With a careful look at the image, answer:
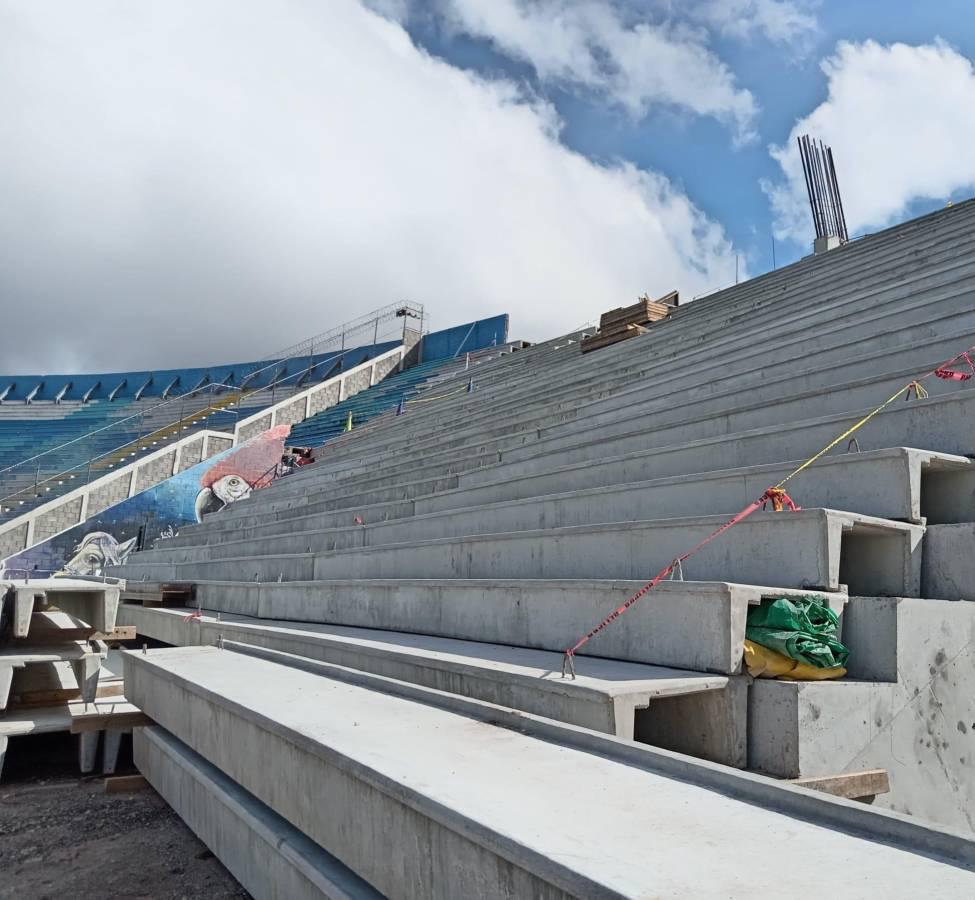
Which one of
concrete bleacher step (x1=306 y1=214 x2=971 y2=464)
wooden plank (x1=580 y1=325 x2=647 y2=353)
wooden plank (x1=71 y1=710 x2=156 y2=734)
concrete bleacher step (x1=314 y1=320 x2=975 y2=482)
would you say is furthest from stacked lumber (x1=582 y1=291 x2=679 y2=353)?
wooden plank (x1=71 y1=710 x2=156 y2=734)

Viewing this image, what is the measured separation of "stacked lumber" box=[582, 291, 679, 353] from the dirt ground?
10.6 metres

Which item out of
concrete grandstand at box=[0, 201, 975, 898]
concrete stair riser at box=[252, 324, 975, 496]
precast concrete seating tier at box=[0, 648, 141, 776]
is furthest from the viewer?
precast concrete seating tier at box=[0, 648, 141, 776]

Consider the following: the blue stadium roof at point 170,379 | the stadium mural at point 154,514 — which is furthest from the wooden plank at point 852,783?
the blue stadium roof at point 170,379

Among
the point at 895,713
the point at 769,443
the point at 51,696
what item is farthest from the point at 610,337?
the point at 895,713

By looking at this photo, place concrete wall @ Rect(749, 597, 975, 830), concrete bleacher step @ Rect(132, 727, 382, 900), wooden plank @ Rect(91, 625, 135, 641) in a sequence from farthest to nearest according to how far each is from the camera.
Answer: wooden plank @ Rect(91, 625, 135, 641), concrete wall @ Rect(749, 597, 975, 830), concrete bleacher step @ Rect(132, 727, 382, 900)

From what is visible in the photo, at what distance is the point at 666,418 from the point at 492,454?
2.32m

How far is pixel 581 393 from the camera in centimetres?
994

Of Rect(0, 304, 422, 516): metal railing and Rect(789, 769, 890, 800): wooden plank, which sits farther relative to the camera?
Rect(0, 304, 422, 516): metal railing

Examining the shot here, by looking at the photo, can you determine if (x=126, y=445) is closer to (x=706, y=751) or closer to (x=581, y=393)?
(x=581, y=393)

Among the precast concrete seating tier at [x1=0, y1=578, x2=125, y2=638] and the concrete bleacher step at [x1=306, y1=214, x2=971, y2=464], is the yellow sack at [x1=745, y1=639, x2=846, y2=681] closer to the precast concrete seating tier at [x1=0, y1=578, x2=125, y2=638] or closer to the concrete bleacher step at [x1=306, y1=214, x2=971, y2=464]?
the concrete bleacher step at [x1=306, y1=214, x2=971, y2=464]

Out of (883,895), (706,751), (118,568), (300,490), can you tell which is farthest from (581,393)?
(118,568)

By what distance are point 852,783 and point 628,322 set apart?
12206 millimetres

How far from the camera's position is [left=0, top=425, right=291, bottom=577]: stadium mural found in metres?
15.9

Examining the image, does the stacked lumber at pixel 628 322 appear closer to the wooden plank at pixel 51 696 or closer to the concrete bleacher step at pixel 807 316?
the concrete bleacher step at pixel 807 316
